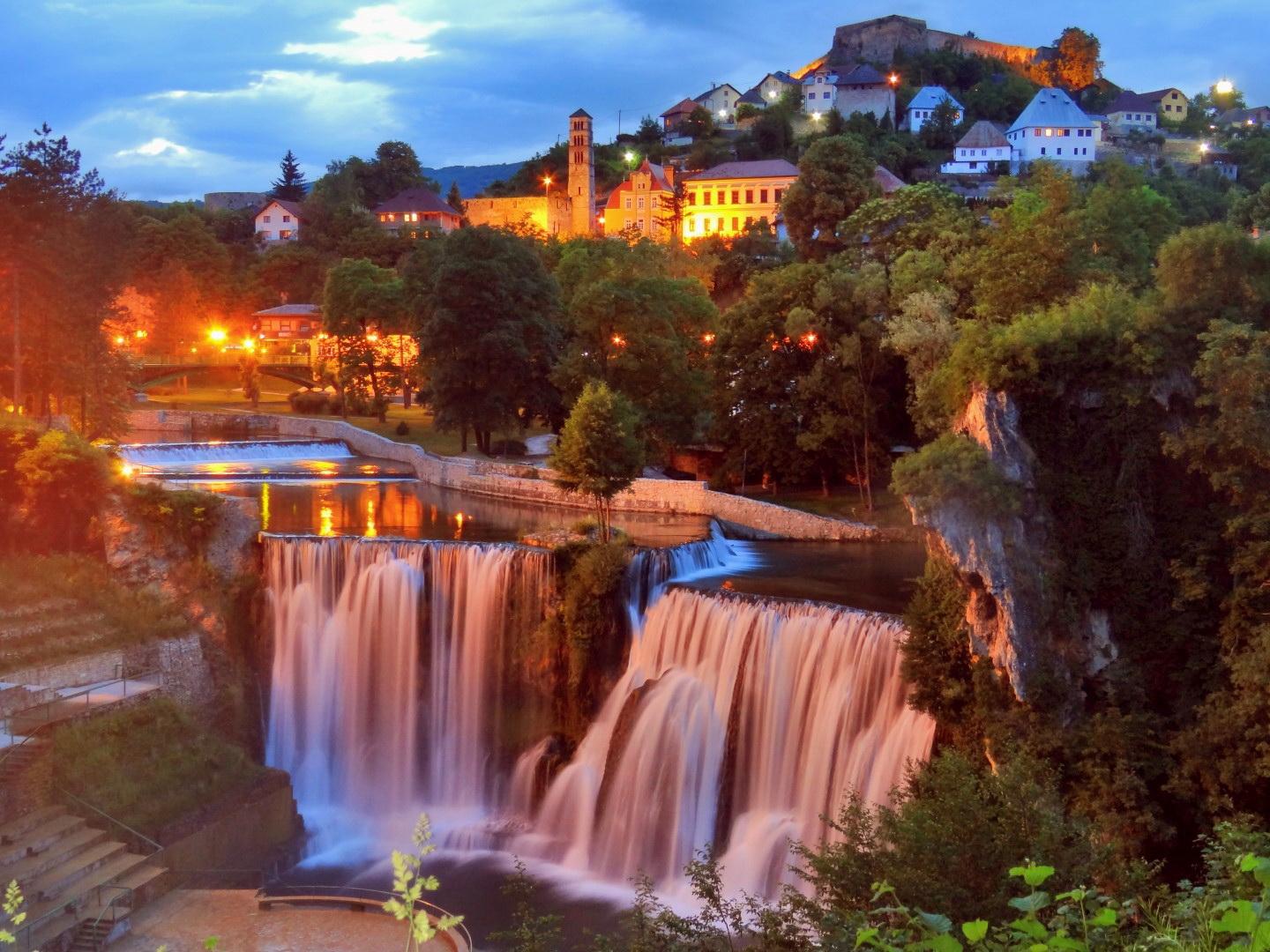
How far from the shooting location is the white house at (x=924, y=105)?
118 metres

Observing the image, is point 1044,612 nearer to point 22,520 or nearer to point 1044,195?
point 1044,195

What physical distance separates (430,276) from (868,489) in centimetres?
2636

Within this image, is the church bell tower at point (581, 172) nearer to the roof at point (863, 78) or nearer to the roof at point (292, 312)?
the roof at point (863, 78)

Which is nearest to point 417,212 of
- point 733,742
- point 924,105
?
point 924,105

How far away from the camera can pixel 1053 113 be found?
348ft

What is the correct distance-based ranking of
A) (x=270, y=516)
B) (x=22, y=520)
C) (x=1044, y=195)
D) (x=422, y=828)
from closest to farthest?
(x=422, y=828)
(x=22, y=520)
(x=1044, y=195)
(x=270, y=516)

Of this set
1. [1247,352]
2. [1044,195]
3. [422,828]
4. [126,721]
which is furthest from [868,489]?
[422,828]

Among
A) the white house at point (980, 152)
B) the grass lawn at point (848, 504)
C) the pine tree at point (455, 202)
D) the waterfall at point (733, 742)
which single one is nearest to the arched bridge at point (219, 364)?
the pine tree at point (455, 202)

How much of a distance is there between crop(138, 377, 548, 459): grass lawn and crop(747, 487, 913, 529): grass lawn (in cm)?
1390

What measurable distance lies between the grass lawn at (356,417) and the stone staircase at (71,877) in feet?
96.6

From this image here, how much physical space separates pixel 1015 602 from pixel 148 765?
1658 centimetres

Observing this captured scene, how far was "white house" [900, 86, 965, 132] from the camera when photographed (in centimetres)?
11831

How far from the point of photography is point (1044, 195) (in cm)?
3294

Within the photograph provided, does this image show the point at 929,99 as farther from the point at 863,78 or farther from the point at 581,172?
the point at 581,172
